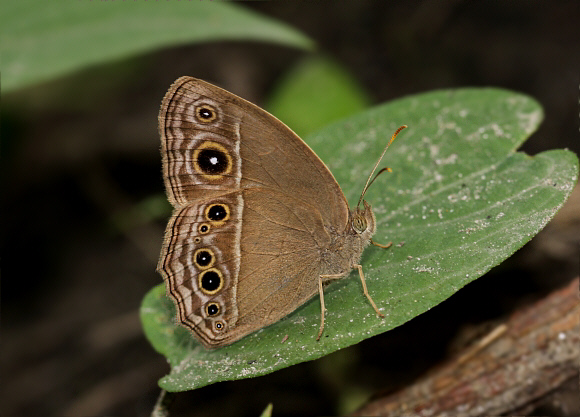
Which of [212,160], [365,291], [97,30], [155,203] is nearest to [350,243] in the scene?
[365,291]

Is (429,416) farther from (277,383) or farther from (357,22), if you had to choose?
(357,22)

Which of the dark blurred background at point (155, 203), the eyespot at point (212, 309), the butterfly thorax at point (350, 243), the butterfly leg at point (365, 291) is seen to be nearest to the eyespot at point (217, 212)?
the eyespot at point (212, 309)

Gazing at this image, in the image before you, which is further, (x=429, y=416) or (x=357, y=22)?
(x=357, y=22)

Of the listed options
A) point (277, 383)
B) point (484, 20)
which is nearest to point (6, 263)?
point (277, 383)

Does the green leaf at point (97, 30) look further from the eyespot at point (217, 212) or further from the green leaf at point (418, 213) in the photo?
the eyespot at point (217, 212)

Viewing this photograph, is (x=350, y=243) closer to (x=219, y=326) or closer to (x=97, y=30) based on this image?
(x=219, y=326)

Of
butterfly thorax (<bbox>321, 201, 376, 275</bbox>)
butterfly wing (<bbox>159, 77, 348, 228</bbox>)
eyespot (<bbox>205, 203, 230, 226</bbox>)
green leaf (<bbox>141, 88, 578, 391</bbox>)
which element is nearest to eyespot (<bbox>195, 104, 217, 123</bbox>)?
butterfly wing (<bbox>159, 77, 348, 228</bbox>)

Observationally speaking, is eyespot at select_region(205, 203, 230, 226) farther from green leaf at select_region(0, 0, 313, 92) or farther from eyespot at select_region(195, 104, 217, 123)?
green leaf at select_region(0, 0, 313, 92)
